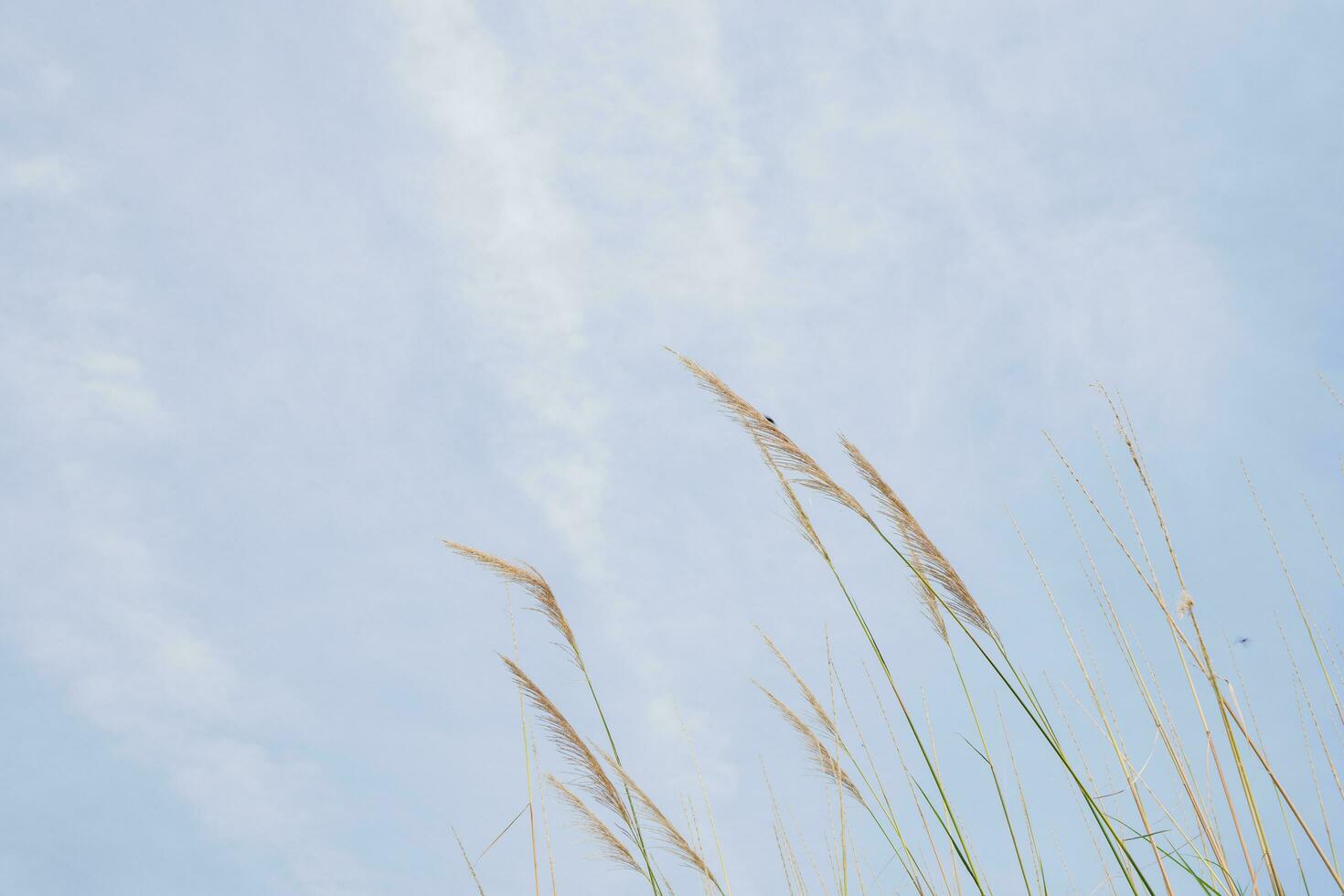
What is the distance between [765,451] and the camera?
2199 mm

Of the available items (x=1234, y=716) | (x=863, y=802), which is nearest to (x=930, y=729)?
(x=863, y=802)

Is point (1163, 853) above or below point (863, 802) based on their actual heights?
below

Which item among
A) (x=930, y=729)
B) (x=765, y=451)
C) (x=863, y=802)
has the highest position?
(x=765, y=451)

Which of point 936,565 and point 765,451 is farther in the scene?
point 765,451

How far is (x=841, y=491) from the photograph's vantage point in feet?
6.79

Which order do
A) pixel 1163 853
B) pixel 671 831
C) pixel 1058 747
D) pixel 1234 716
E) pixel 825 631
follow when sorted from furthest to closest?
pixel 825 631 → pixel 671 831 → pixel 1163 853 → pixel 1058 747 → pixel 1234 716

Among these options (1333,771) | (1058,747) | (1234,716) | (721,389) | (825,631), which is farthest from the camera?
(825,631)

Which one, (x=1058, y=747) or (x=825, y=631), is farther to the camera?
(x=825, y=631)

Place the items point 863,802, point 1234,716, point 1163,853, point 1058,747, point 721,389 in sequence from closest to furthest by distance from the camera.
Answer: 1. point 1234,716
2. point 1058,747
3. point 1163,853
4. point 721,389
5. point 863,802

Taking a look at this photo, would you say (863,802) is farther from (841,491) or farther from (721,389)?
(721,389)

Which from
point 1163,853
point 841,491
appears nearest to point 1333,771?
point 1163,853

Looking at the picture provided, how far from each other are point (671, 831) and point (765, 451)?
1070 mm

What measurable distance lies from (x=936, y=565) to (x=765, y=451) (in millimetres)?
456

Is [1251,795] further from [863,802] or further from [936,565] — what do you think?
[863,802]
